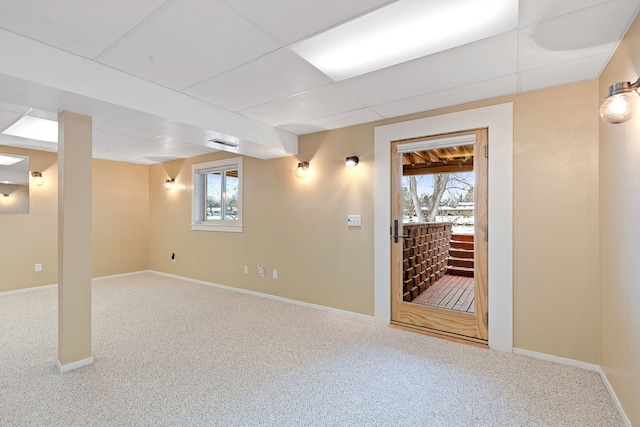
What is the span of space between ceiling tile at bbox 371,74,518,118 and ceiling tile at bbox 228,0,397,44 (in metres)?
1.33

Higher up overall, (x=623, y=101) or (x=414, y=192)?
(x=623, y=101)

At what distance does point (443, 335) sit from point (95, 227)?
19.2ft

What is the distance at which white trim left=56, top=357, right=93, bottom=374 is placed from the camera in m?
2.31

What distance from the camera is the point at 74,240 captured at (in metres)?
2.38

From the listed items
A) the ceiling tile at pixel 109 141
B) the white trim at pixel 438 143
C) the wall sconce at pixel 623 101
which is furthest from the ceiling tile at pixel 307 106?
the ceiling tile at pixel 109 141

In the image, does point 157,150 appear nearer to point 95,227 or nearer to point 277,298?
point 95,227

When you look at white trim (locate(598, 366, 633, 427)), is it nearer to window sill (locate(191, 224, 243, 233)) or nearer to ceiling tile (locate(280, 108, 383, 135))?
ceiling tile (locate(280, 108, 383, 135))

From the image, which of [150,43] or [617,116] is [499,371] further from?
[150,43]

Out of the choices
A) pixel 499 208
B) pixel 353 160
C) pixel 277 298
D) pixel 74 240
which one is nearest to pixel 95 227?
pixel 74 240

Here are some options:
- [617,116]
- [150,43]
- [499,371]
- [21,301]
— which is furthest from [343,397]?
[21,301]

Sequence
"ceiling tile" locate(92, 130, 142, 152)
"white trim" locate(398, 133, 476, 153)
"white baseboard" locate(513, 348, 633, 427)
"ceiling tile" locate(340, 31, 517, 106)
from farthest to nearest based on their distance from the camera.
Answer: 1. "ceiling tile" locate(92, 130, 142, 152)
2. "white trim" locate(398, 133, 476, 153)
3. "ceiling tile" locate(340, 31, 517, 106)
4. "white baseboard" locate(513, 348, 633, 427)

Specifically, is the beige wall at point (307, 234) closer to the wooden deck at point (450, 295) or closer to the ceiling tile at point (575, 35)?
the wooden deck at point (450, 295)

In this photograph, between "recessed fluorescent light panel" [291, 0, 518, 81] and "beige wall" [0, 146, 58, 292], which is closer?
"recessed fluorescent light panel" [291, 0, 518, 81]

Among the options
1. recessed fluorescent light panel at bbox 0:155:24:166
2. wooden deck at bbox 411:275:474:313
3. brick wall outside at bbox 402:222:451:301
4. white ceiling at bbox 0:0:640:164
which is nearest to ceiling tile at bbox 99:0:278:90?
white ceiling at bbox 0:0:640:164
